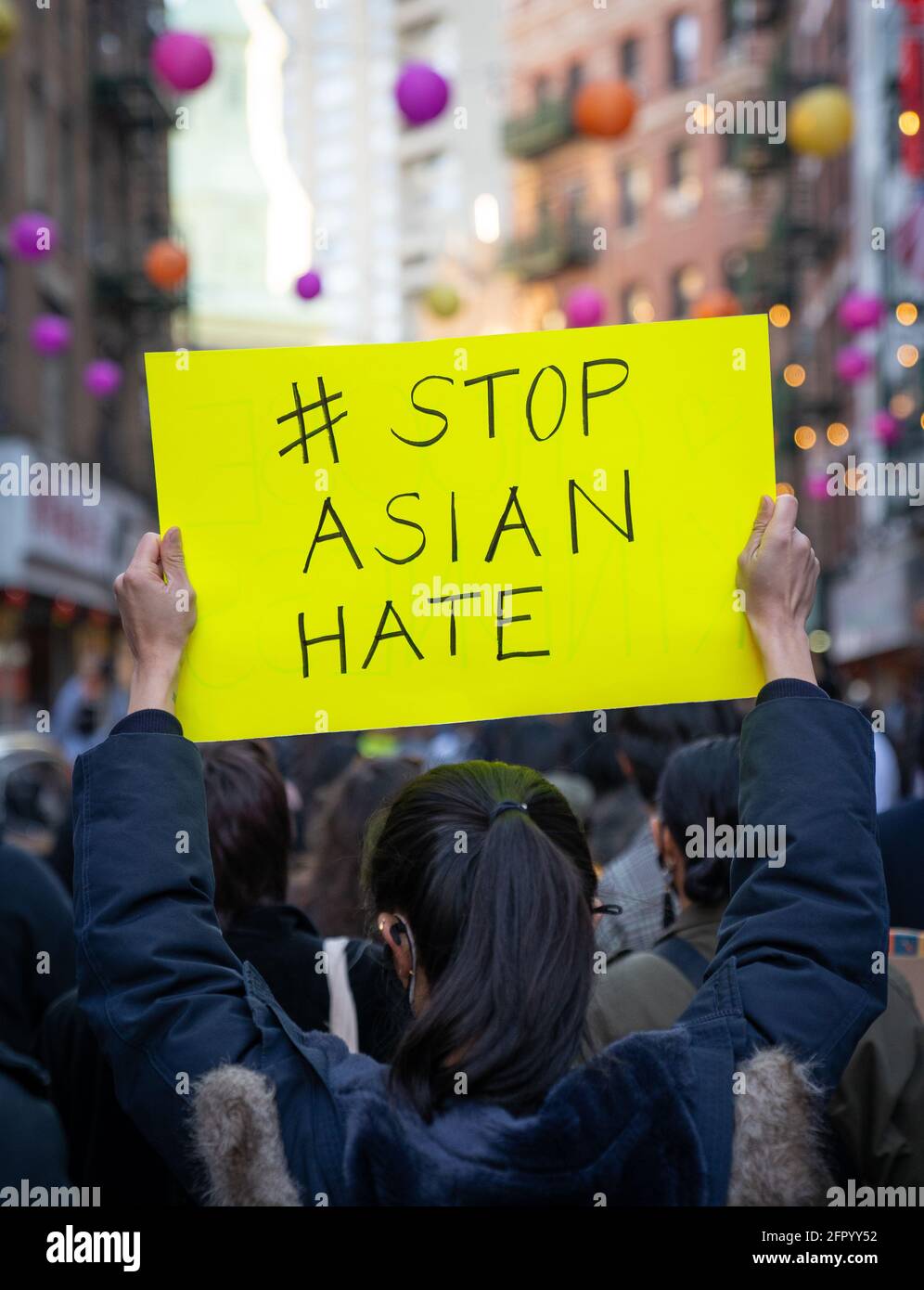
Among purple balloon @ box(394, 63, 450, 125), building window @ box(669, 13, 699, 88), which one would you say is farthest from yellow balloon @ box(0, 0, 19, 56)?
building window @ box(669, 13, 699, 88)

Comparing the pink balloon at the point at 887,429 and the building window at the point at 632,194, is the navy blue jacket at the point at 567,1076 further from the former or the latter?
the building window at the point at 632,194

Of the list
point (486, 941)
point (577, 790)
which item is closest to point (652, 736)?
point (577, 790)

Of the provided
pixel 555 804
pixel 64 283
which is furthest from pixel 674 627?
pixel 64 283

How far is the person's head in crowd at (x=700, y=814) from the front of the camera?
9.20 feet

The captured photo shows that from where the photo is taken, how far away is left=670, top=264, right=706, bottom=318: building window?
131 ft

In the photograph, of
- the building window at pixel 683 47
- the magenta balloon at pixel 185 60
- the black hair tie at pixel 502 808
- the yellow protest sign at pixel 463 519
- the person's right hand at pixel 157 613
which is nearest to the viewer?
the black hair tie at pixel 502 808

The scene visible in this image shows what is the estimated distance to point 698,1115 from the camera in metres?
1.71

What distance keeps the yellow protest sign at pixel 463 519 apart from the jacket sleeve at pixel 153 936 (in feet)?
0.82

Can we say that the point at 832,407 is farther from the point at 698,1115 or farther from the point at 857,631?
the point at 698,1115

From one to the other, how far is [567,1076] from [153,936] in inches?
21.2

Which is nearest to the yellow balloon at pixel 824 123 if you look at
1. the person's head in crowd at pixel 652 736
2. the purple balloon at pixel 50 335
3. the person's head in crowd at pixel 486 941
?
the purple balloon at pixel 50 335

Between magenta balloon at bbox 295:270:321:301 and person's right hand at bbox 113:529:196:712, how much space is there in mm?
3063

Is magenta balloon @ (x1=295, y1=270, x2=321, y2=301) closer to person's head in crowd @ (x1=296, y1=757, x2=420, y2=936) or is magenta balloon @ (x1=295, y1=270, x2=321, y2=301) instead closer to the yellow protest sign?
person's head in crowd @ (x1=296, y1=757, x2=420, y2=936)

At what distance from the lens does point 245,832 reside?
2.88 metres
